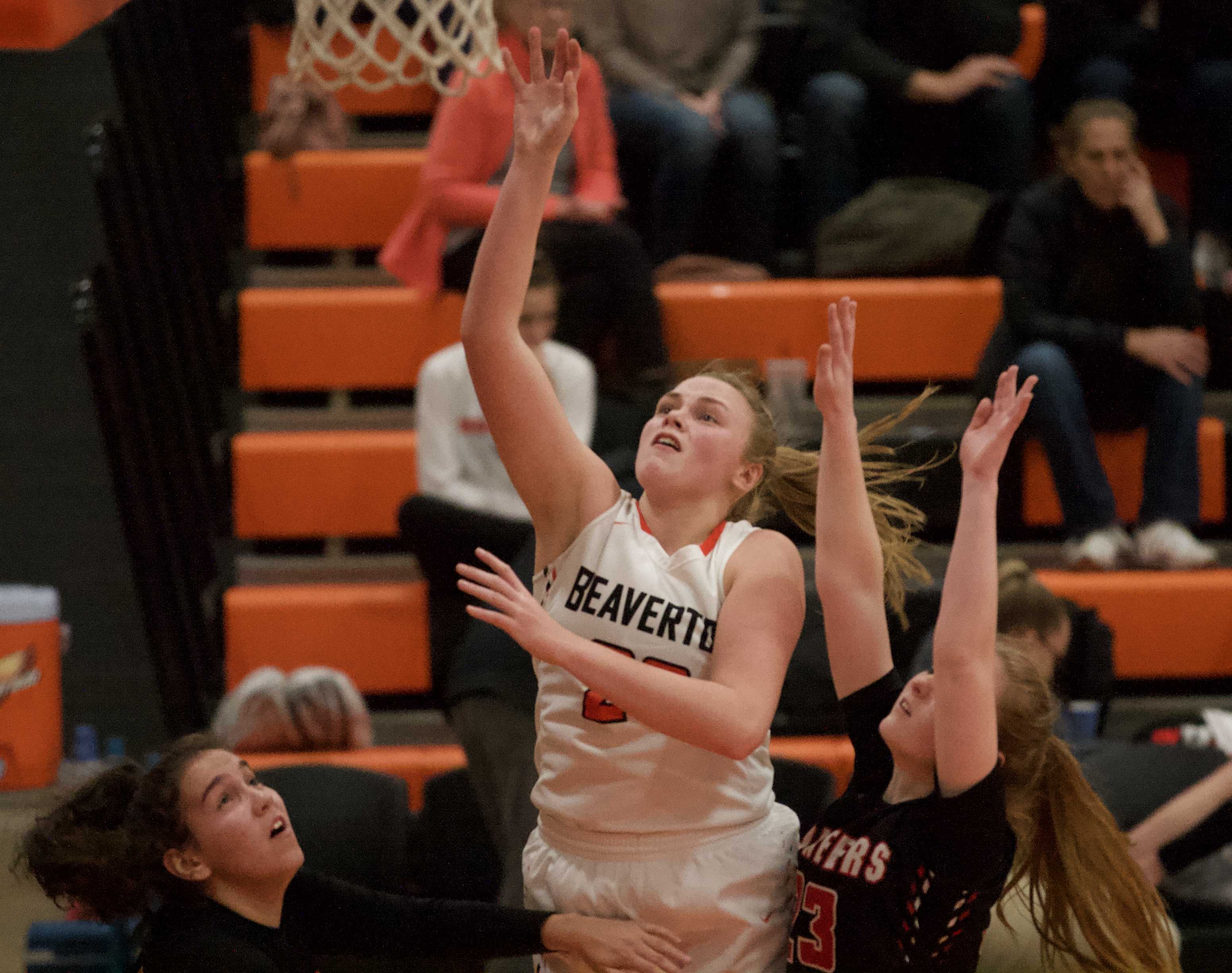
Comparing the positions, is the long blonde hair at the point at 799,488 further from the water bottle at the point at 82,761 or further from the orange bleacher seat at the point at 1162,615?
the water bottle at the point at 82,761

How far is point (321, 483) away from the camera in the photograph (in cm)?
458

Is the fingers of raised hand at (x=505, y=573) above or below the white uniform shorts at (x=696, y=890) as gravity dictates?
above

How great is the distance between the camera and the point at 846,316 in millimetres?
→ 2102

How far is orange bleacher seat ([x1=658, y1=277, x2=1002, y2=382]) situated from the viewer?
4.86m

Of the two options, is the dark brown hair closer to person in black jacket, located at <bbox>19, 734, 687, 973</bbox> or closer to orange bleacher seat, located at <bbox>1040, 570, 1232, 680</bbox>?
person in black jacket, located at <bbox>19, 734, 687, 973</bbox>

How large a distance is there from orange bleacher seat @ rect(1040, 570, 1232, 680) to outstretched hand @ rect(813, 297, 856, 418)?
243 centimetres

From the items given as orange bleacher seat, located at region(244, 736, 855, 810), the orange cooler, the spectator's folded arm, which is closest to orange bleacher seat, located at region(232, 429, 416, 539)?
the orange cooler

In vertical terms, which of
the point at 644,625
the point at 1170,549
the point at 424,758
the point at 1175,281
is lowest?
the point at 424,758

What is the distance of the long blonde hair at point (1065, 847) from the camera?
2.24 metres

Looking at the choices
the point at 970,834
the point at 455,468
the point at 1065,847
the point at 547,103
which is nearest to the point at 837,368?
the point at 547,103

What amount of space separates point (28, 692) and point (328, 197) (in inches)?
75.7

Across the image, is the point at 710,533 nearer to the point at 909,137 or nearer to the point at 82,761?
the point at 82,761

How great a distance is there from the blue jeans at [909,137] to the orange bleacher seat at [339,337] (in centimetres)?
Answer: 132

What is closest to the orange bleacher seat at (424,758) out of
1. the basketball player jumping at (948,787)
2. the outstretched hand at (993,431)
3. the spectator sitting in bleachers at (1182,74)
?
the basketball player jumping at (948,787)
